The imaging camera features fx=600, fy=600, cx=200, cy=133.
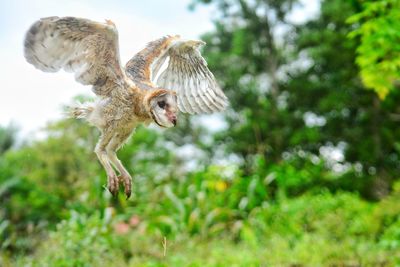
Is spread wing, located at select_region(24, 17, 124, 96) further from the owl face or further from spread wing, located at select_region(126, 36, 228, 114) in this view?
the owl face

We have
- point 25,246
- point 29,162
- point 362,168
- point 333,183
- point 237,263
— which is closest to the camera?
point 237,263

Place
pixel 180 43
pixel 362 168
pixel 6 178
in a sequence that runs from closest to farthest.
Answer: pixel 180 43 → pixel 6 178 → pixel 362 168

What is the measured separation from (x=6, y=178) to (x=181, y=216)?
494 cm

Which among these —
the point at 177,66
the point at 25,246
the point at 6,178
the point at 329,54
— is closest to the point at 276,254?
the point at 25,246

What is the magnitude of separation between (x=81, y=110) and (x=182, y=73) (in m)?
0.57

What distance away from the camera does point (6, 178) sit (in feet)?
38.8

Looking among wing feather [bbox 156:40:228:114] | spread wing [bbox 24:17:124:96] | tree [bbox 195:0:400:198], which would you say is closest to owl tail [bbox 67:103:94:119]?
spread wing [bbox 24:17:124:96]

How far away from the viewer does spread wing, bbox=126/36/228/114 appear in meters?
2.63

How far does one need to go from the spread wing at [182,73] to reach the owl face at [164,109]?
0.46 meters

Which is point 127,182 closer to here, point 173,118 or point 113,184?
point 113,184

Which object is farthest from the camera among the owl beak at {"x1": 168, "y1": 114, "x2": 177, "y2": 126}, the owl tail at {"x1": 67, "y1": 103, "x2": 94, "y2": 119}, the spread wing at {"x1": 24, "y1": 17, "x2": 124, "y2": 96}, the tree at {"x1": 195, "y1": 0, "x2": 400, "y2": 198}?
the tree at {"x1": 195, "y1": 0, "x2": 400, "y2": 198}

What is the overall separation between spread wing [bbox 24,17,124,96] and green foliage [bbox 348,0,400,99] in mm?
3814

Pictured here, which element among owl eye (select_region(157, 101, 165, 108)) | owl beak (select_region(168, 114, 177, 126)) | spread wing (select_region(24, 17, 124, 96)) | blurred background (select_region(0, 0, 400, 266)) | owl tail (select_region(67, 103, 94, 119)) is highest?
spread wing (select_region(24, 17, 124, 96))

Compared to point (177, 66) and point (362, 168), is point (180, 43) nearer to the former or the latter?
point (177, 66)
